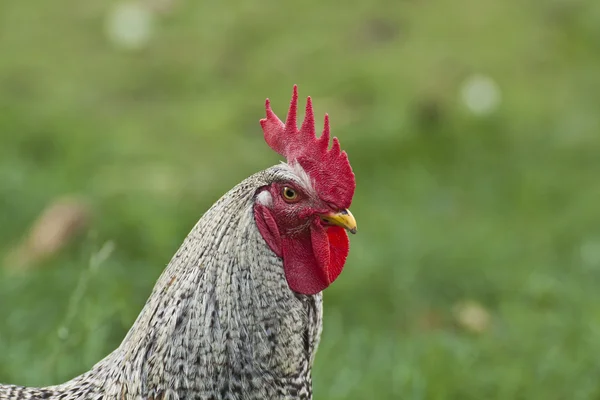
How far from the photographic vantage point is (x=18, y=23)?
830 cm

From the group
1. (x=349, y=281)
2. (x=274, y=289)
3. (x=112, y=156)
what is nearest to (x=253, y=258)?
(x=274, y=289)

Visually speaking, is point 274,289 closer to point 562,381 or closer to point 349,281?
point 562,381

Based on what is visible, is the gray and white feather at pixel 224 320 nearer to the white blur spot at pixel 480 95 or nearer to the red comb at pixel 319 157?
the red comb at pixel 319 157

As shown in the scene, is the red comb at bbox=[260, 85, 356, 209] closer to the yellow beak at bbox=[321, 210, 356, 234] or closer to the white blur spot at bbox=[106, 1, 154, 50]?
the yellow beak at bbox=[321, 210, 356, 234]

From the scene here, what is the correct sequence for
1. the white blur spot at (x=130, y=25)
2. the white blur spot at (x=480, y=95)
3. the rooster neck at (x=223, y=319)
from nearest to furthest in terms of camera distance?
the rooster neck at (x=223, y=319) → the white blur spot at (x=480, y=95) → the white blur spot at (x=130, y=25)

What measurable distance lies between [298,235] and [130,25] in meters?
5.68

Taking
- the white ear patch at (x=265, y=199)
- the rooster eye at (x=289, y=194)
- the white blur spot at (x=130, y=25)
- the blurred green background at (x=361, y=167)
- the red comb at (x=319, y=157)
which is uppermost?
the white blur spot at (x=130, y=25)

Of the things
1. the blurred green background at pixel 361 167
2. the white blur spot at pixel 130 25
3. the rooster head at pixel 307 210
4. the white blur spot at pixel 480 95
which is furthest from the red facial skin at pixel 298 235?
the white blur spot at pixel 130 25

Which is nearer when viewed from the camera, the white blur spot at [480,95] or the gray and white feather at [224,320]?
the gray and white feather at [224,320]

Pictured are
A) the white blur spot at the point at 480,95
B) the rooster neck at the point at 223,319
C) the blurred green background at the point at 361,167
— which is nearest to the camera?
the rooster neck at the point at 223,319

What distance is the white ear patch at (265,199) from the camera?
2.88 metres

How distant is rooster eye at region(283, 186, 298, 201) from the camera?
9.51 feet

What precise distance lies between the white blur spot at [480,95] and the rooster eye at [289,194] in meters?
4.70

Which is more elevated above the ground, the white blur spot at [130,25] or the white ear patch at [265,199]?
the white blur spot at [130,25]
